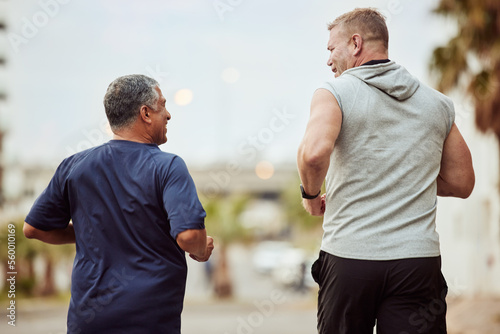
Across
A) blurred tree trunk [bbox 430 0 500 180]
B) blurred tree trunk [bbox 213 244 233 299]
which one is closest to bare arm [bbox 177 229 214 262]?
blurred tree trunk [bbox 430 0 500 180]

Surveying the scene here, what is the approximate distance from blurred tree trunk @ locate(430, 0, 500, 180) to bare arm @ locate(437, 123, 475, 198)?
7261 mm

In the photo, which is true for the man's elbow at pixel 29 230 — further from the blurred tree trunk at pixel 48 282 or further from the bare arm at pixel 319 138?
the blurred tree trunk at pixel 48 282

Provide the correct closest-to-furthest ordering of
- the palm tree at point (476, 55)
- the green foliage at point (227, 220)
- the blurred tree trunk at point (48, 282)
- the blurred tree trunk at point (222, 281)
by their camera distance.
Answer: the palm tree at point (476, 55)
the blurred tree trunk at point (48, 282)
the green foliage at point (227, 220)
the blurred tree trunk at point (222, 281)

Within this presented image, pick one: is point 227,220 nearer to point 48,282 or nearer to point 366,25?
point 48,282

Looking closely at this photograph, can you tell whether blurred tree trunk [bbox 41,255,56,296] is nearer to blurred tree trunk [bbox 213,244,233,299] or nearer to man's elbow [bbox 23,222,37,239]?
blurred tree trunk [bbox 213,244,233,299]

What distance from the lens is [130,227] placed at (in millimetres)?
2092

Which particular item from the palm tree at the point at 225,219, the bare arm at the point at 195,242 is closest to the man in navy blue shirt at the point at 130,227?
the bare arm at the point at 195,242

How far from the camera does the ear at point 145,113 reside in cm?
222

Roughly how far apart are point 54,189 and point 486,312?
11.5 metres

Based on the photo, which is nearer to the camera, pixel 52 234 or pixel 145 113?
pixel 145 113

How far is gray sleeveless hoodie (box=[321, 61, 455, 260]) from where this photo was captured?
2074mm

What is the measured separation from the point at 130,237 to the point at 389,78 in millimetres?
1081

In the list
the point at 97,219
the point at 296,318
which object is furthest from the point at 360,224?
the point at 296,318

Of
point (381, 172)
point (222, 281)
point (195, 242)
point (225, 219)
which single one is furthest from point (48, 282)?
point (381, 172)
